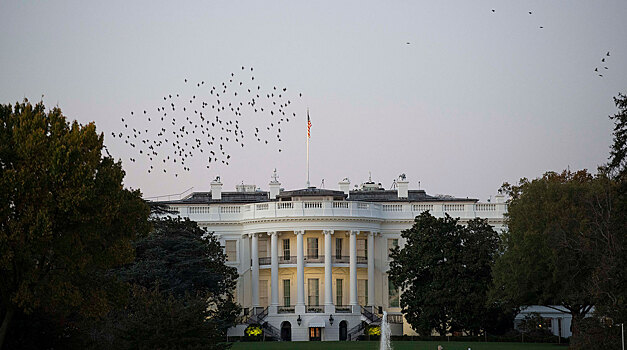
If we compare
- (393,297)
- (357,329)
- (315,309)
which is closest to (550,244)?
(357,329)

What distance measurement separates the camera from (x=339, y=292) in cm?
9306

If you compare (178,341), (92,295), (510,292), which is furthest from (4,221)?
(510,292)

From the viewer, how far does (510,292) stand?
68.2 meters

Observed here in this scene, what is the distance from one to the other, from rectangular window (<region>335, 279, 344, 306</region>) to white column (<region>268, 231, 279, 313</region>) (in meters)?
4.88

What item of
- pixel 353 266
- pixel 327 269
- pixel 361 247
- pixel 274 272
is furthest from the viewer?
pixel 361 247

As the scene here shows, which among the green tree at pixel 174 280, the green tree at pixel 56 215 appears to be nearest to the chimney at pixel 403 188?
the green tree at pixel 174 280

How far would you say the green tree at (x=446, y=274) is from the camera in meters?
75.9

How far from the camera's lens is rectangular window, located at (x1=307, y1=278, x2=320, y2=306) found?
305 feet

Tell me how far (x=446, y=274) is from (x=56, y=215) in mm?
38873

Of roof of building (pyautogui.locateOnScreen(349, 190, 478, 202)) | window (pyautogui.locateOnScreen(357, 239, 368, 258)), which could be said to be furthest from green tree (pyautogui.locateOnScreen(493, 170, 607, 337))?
roof of building (pyautogui.locateOnScreen(349, 190, 478, 202))

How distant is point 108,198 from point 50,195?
2.37 m

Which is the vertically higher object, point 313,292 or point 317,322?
point 313,292

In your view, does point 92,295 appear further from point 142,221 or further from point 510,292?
point 510,292

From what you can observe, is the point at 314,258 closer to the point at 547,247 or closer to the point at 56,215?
the point at 547,247
